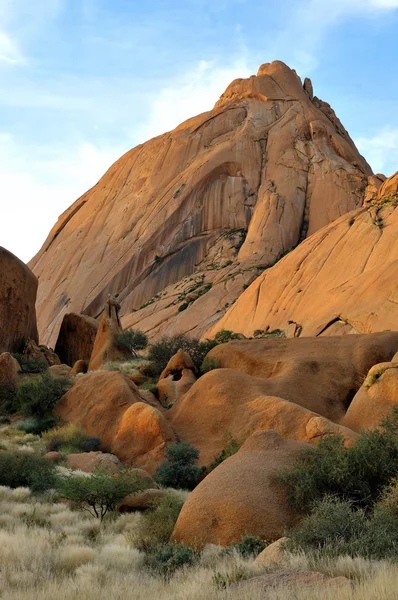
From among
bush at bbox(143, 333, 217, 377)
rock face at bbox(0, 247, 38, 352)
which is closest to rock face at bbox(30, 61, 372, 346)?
rock face at bbox(0, 247, 38, 352)

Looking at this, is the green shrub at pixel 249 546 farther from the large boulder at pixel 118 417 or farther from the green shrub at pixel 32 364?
the green shrub at pixel 32 364

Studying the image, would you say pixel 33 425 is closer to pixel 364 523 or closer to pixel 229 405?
pixel 229 405

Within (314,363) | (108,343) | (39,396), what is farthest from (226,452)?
(108,343)

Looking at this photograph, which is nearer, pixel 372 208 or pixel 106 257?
pixel 372 208

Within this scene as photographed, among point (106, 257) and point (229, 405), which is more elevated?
point (106, 257)

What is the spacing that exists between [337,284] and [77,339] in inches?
937

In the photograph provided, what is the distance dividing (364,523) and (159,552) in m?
3.15

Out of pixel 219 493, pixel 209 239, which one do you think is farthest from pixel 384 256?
pixel 209 239

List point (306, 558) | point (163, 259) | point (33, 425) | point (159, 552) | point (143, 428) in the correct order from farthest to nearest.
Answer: point (163, 259), point (33, 425), point (143, 428), point (159, 552), point (306, 558)

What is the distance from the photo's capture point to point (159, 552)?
880cm

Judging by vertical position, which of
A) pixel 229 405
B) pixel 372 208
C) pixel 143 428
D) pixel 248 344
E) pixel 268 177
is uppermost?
pixel 268 177

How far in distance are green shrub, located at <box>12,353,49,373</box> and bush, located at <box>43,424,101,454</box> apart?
1202 centimetres

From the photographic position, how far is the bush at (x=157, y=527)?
979 cm

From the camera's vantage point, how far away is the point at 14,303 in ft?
136
